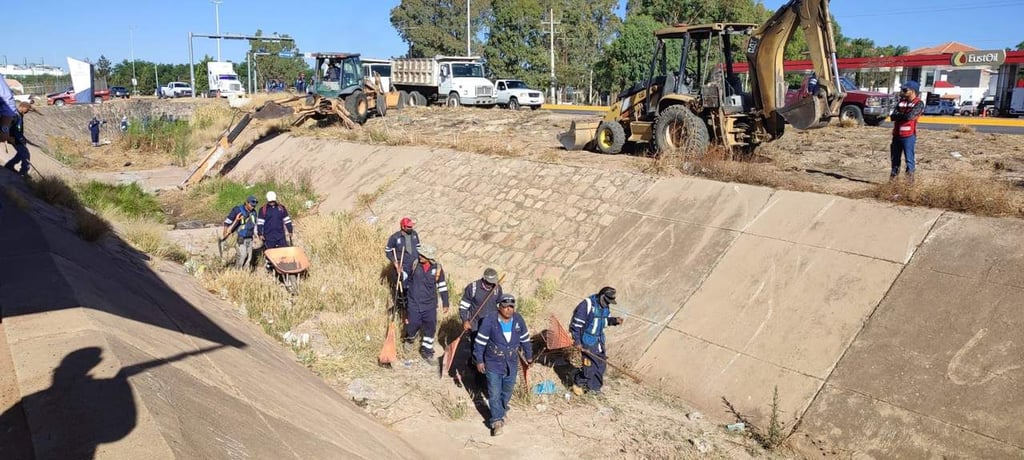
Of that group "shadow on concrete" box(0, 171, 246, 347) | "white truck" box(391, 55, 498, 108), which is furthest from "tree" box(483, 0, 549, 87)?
"shadow on concrete" box(0, 171, 246, 347)

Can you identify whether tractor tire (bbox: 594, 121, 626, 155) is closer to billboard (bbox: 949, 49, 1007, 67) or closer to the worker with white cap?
the worker with white cap

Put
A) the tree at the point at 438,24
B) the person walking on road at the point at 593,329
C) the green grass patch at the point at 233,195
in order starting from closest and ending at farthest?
the person walking on road at the point at 593,329, the green grass patch at the point at 233,195, the tree at the point at 438,24

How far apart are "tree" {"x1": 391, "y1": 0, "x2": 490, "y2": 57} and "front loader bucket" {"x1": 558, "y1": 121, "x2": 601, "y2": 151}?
2173 inches

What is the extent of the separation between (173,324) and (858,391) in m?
7.08

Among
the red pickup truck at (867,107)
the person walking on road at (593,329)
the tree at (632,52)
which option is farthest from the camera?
the tree at (632,52)

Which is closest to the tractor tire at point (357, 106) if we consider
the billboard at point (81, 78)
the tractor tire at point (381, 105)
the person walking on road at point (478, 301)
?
the tractor tire at point (381, 105)

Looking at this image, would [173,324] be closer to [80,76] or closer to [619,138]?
[619,138]

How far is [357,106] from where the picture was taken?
26.0 meters

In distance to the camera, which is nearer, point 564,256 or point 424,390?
point 424,390

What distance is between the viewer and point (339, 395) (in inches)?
314

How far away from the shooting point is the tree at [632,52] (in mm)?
49719

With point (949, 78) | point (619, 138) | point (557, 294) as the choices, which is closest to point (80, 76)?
point (619, 138)

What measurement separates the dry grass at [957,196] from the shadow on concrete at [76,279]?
857 cm

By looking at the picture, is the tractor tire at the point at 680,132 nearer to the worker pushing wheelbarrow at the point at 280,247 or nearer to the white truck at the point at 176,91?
the worker pushing wheelbarrow at the point at 280,247
